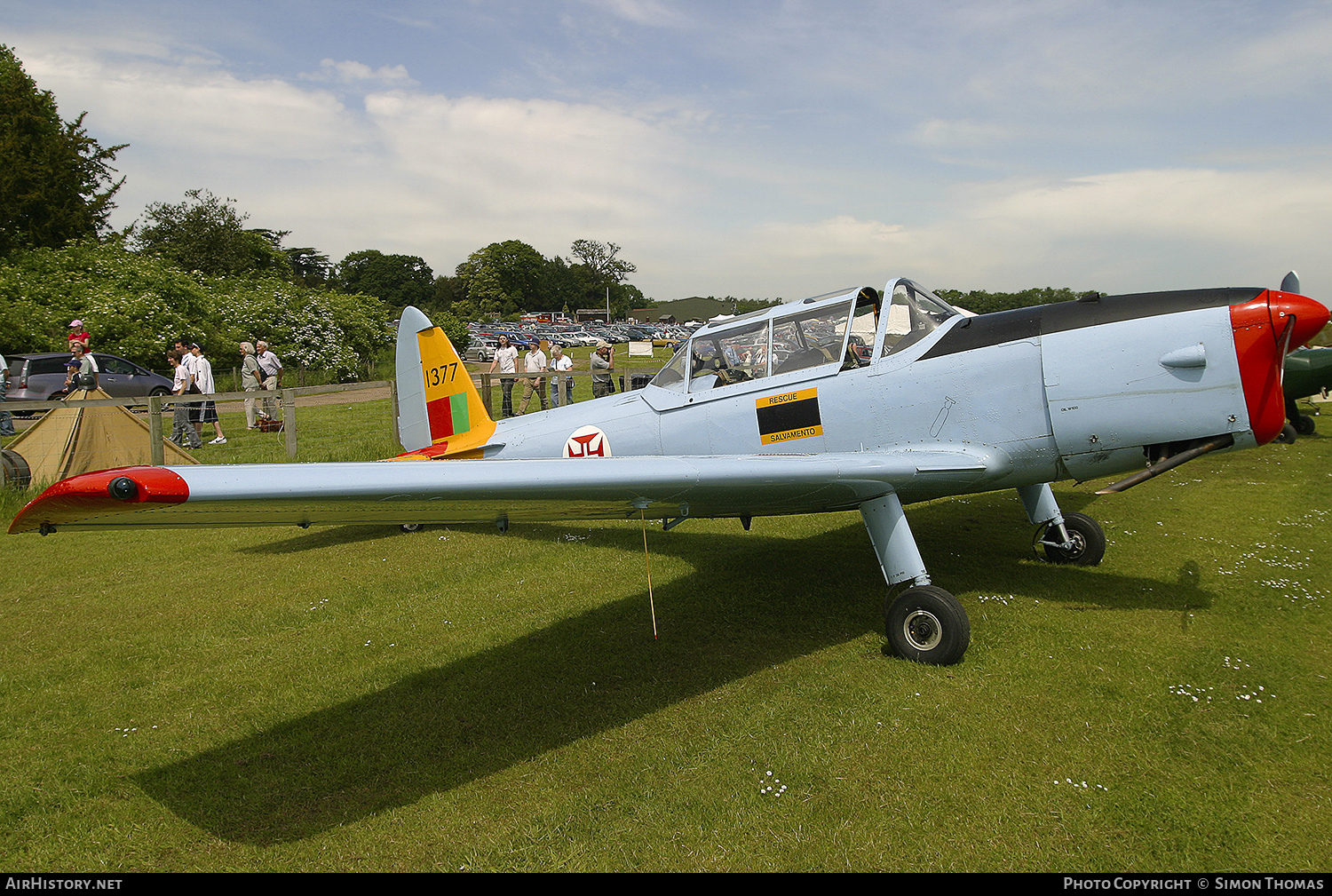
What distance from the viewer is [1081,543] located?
18.7ft

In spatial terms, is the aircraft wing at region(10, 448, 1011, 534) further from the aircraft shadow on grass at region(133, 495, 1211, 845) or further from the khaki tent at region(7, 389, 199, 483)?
the khaki tent at region(7, 389, 199, 483)

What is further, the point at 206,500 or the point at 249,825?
the point at 249,825

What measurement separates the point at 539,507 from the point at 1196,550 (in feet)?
18.2

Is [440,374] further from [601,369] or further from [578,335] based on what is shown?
[578,335]

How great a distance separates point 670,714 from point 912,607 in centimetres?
150

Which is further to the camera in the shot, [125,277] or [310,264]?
[310,264]

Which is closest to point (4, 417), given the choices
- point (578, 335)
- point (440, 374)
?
point (440, 374)

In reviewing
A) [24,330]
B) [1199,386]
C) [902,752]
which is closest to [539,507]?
[902,752]

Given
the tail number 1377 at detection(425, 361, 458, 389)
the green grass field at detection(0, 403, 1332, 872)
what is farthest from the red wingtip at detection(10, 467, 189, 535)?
the tail number 1377 at detection(425, 361, 458, 389)

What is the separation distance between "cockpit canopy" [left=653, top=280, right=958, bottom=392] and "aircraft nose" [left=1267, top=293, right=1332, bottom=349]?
1698 millimetres

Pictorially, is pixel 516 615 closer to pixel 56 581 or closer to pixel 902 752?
pixel 902 752

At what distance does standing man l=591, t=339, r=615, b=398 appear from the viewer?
1536 centimetres

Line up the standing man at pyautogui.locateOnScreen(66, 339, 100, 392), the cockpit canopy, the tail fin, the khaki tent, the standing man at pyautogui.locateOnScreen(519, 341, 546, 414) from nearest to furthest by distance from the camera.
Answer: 1. the cockpit canopy
2. the tail fin
3. the khaki tent
4. the standing man at pyautogui.locateOnScreen(66, 339, 100, 392)
5. the standing man at pyautogui.locateOnScreen(519, 341, 546, 414)
